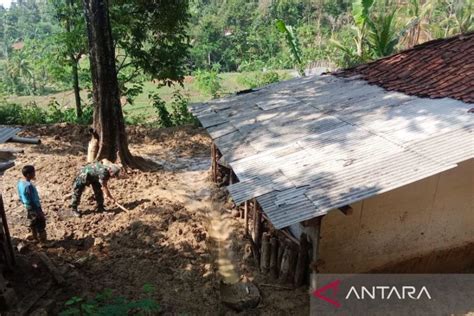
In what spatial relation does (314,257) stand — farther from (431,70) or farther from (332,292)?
(431,70)

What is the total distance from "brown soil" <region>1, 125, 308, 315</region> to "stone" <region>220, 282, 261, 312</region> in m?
0.12

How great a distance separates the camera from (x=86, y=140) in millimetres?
14461

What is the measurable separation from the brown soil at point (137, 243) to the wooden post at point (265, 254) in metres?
0.18

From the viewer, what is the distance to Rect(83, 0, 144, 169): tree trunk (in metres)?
10.3

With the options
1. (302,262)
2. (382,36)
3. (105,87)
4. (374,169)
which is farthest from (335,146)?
(382,36)

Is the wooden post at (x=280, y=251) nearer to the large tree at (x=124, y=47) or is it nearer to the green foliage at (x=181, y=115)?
the large tree at (x=124, y=47)

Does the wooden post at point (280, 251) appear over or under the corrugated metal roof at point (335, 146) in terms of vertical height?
under

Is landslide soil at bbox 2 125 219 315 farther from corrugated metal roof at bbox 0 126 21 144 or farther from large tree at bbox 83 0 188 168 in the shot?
corrugated metal roof at bbox 0 126 21 144

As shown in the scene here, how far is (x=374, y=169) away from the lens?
5.34m

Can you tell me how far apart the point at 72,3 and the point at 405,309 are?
14631 mm

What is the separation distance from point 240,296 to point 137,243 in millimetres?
2460

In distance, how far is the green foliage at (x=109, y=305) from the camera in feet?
17.1

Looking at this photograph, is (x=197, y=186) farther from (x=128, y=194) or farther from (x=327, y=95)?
(x=327, y=95)

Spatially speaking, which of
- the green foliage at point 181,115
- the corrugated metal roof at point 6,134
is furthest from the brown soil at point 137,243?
the green foliage at point 181,115
